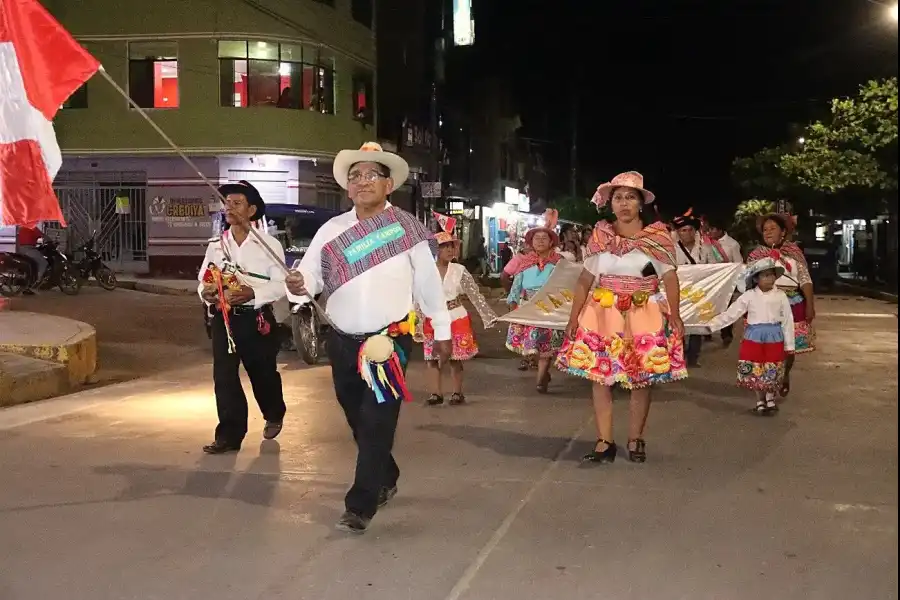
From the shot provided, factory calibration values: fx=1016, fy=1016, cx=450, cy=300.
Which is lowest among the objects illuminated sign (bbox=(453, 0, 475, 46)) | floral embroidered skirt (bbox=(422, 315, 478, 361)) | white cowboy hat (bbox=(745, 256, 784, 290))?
floral embroidered skirt (bbox=(422, 315, 478, 361))

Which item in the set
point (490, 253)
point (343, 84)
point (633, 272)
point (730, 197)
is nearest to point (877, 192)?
point (343, 84)

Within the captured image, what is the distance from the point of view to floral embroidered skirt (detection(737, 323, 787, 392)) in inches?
345

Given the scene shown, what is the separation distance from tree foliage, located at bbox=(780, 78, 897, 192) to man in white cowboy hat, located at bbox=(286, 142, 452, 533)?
23.8 metres

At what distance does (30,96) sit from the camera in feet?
17.6

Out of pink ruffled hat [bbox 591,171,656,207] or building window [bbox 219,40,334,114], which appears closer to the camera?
pink ruffled hat [bbox 591,171,656,207]

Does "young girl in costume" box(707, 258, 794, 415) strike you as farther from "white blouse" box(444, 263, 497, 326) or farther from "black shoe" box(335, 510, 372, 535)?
→ "black shoe" box(335, 510, 372, 535)

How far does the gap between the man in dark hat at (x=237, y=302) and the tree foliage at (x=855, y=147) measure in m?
23.1

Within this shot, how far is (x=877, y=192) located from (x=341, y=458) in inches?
1090

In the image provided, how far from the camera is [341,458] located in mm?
6887

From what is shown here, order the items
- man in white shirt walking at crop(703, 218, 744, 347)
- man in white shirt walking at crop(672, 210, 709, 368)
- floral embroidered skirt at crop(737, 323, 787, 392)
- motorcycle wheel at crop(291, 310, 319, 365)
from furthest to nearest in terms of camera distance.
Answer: man in white shirt walking at crop(703, 218, 744, 347), man in white shirt walking at crop(672, 210, 709, 368), motorcycle wheel at crop(291, 310, 319, 365), floral embroidered skirt at crop(737, 323, 787, 392)

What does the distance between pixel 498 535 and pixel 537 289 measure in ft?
18.8

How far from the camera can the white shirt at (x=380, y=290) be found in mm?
5309

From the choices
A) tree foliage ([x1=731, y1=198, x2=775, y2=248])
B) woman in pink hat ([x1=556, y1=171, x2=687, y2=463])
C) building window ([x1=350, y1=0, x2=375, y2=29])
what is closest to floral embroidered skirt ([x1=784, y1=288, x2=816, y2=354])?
woman in pink hat ([x1=556, y1=171, x2=687, y2=463])

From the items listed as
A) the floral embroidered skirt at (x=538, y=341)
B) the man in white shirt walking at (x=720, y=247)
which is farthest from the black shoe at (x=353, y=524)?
the man in white shirt walking at (x=720, y=247)
